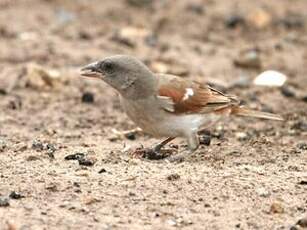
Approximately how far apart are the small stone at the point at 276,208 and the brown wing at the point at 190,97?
1.82 meters

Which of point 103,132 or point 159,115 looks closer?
point 159,115

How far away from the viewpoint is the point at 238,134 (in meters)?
10.3

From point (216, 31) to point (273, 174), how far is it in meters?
6.75

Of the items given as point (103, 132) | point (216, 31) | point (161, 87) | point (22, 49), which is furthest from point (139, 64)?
point (216, 31)

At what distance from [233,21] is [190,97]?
5.98 metres

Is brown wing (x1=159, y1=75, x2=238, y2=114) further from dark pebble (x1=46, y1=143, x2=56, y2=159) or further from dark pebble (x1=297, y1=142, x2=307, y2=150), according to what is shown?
dark pebble (x1=46, y1=143, x2=56, y2=159)

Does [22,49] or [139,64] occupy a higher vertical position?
[139,64]

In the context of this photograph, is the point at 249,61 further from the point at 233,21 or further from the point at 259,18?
the point at 259,18

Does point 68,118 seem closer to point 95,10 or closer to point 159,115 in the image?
point 159,115

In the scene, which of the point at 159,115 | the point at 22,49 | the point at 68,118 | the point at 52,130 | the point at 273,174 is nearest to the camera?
the point at 273,174

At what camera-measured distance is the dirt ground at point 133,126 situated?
23.6 ft

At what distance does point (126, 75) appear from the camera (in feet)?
29.5

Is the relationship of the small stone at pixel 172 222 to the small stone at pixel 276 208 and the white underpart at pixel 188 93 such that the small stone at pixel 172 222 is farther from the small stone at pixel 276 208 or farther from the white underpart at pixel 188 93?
the white underpart at pixel 188 93

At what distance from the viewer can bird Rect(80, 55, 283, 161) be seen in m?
8.74
